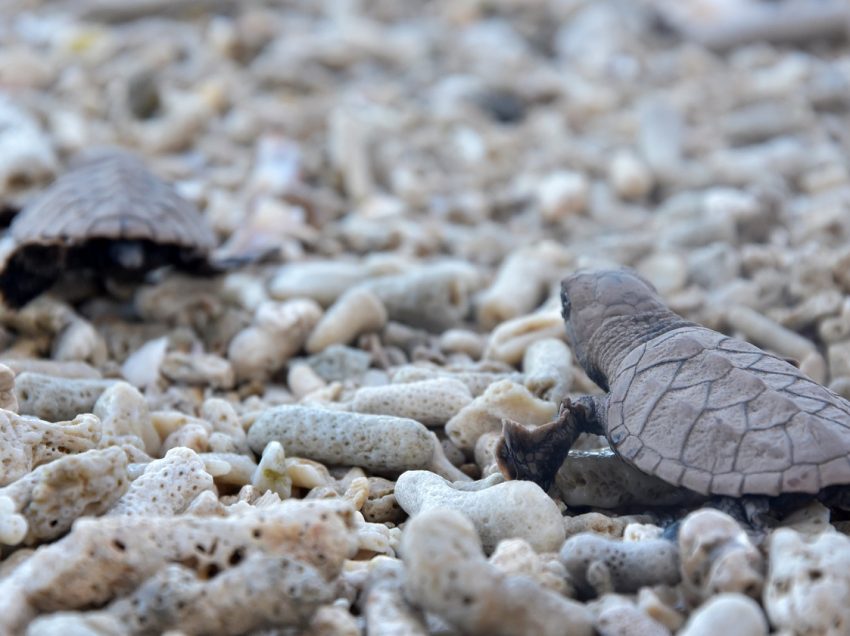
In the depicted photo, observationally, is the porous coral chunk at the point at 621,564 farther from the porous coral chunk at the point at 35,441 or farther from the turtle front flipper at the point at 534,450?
the porous coral chunk at the point at 35,441

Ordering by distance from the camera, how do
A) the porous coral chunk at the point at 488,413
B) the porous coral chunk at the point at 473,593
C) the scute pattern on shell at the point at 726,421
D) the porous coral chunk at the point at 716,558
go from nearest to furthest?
the porous coral chunk at the point at 473,593 → the porous coral chunk at the point at 716,558 → the scute pattern on shell at the point at 726,421 → the porous coral chunk at the point at 488,413

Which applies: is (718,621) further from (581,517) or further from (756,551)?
(581,517)

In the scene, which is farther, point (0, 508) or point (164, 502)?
point (164, 502)

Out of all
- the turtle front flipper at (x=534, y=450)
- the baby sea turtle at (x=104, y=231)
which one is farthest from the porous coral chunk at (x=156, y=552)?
the baby sea turtle at (x=104, y=231)

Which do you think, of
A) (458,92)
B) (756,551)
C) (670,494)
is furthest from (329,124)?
(756,551)

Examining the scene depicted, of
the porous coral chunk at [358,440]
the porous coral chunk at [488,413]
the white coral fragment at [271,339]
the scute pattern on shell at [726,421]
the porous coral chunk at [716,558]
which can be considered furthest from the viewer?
the white coral fragment at [271,339]

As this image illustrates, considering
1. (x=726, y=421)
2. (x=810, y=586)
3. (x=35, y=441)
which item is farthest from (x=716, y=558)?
(x=35, y=441)
